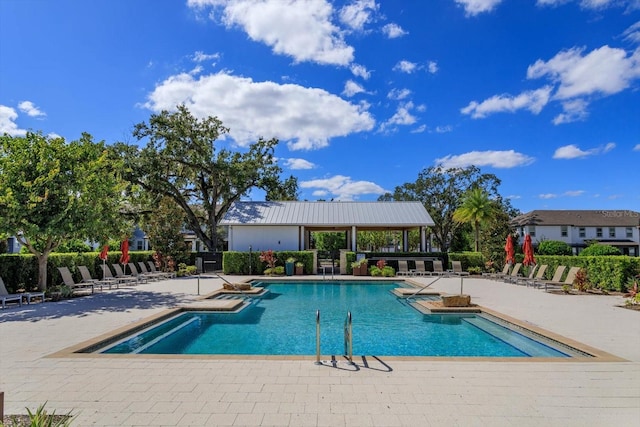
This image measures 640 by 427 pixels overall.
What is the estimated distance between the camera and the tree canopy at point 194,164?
91.0ft

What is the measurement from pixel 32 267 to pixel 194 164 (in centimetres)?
Result: 1538

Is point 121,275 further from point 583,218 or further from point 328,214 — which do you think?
point 583,218

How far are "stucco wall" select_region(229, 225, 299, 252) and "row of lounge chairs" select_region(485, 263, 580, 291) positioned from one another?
12.0 meters

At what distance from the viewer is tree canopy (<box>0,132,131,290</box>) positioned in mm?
12008

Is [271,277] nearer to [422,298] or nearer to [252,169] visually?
[422,298]

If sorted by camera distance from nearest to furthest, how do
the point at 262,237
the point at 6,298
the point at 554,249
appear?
the point at 6,298 < the point at 262,237 < the point at 554,249

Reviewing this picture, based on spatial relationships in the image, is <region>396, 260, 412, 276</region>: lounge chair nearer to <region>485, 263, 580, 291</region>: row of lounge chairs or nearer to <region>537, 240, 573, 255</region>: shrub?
<region>485, 263, 580, 291</region>: row of lounge chairs

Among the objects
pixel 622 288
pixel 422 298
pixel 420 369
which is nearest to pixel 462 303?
pixel 422 298

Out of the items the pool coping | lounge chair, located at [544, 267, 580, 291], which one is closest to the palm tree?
lounge chair, located at [544, 267, 580, 291]

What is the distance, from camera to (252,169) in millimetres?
29781

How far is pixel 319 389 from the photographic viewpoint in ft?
14.9

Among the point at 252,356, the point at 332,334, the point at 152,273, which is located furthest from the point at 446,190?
the point at 252,356

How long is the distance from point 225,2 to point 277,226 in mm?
15717

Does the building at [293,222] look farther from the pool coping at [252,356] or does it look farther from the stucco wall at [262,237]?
the pool coping at [252,356]
